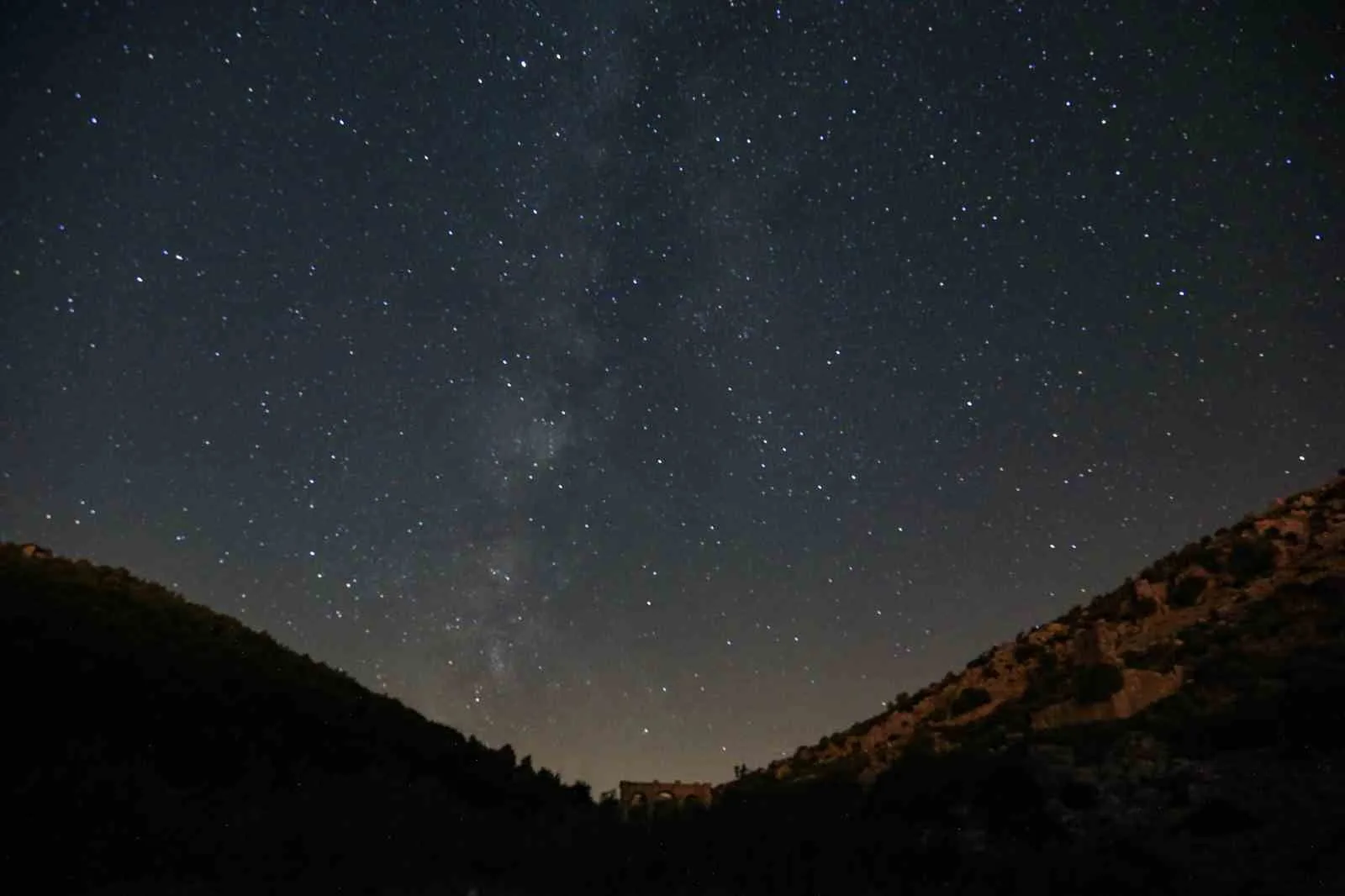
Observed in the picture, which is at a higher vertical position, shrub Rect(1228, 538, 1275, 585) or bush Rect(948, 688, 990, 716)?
shrub Rect(1228, 538, 1275, 585)

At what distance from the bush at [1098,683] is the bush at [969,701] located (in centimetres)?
437

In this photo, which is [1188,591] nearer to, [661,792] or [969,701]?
[969,701]

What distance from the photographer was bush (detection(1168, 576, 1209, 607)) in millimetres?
23922

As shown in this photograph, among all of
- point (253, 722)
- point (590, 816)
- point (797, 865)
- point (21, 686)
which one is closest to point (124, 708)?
point (21, 686)

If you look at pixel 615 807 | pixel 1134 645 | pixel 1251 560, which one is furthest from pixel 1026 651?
pixel 615 807

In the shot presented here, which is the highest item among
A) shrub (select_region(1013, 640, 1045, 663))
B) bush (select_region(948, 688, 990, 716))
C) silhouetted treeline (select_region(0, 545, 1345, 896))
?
shrub (select_region(1013, 640, 1045, 663))

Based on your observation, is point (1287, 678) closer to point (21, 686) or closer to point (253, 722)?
point (253, 722)

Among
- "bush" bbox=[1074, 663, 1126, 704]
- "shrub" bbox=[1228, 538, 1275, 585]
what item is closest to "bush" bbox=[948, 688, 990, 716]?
"bush" bbox=[1074, 663, 1126, 704]

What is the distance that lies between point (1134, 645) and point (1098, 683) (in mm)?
3322

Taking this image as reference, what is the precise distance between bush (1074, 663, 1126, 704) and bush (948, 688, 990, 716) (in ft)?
14.3

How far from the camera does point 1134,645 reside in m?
22.9

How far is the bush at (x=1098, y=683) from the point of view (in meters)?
19.9

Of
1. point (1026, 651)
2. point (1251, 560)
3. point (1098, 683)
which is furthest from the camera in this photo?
point (1026, 651)

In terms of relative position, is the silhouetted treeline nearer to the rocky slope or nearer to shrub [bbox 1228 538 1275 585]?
the rocky slope
